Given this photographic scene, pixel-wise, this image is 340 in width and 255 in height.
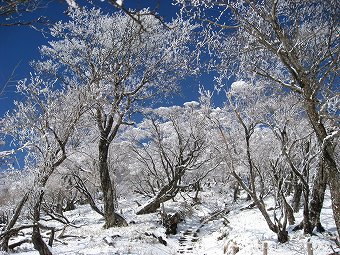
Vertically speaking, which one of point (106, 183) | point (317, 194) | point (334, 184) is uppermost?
point (106, 183)

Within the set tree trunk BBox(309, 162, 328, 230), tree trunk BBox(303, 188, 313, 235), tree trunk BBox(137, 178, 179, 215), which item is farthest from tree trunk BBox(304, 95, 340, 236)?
tree trunk BBox(137, 178, 179, 215)

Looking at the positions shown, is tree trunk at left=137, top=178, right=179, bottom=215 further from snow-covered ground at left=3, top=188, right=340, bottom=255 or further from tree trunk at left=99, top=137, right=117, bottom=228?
tree trunk at left=99, top=137, right=117, bottom=228

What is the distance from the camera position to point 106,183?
16.2 meters

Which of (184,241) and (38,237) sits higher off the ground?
(38,237)

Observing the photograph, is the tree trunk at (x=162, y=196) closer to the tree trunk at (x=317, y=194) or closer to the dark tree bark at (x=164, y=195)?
the dark tree bark at (x=164, y=195)

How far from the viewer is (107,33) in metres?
15.0

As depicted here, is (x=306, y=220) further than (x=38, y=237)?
Yes

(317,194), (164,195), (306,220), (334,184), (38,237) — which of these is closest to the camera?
(334,184)

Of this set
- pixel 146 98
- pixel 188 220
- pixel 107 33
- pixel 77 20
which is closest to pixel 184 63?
pixel 146 98

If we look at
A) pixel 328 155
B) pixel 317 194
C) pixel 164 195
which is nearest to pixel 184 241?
pixel 164 195

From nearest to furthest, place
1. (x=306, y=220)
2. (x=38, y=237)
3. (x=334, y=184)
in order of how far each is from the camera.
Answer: (x=334, y=184), (x=38, y=237), (x=306, y=220)

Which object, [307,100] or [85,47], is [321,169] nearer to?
[307,100]

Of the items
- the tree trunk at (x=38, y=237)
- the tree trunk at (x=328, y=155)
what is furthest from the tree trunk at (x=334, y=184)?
the tree trunk at (x=38, y=237)

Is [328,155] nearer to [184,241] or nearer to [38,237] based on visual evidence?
[38,237]
